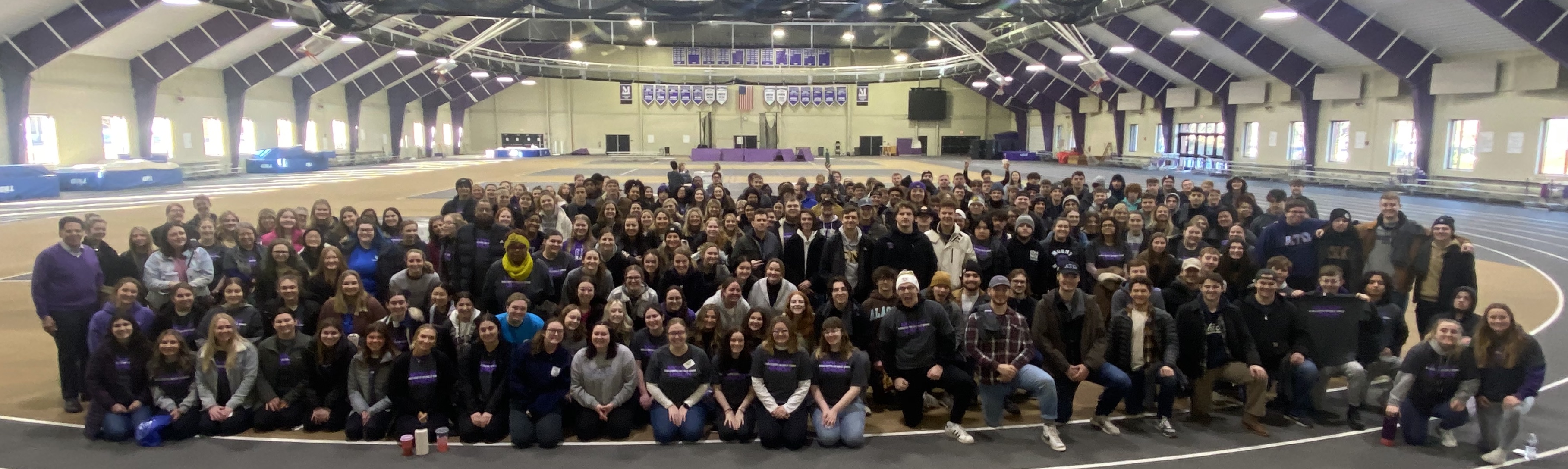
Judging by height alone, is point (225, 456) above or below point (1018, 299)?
below

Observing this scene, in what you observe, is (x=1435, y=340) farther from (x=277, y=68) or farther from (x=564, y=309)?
(x=277, y=68)

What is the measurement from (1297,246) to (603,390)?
6722 mm

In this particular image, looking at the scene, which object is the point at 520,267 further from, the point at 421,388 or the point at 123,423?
the point at 123,423

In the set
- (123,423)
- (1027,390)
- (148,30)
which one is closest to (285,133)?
(148,30)

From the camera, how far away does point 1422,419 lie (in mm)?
6145

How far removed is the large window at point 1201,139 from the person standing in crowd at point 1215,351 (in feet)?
104

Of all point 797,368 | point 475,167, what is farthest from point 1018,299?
point 475,167

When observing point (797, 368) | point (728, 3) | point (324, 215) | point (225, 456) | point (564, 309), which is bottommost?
point (225, 456)

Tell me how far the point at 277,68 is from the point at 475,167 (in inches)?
367

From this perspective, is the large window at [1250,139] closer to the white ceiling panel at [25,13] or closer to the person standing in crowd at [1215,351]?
the person standing in crowd at [1215,351]

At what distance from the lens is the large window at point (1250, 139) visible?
33406 millimetres

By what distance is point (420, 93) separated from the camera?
47.9 meters

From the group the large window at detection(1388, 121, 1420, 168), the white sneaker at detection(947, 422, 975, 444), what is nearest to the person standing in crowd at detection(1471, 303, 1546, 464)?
the white sneaker at detection(947, 422, 975, 444)

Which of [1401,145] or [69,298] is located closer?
[69,298]
